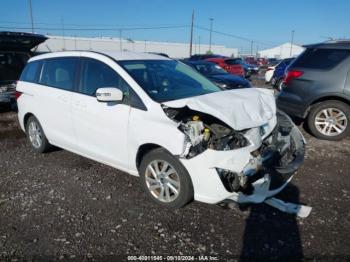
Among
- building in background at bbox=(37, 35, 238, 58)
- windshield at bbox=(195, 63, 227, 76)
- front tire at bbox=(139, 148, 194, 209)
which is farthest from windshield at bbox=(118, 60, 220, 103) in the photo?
building in background at bbox=(37, 35, 238, 58)

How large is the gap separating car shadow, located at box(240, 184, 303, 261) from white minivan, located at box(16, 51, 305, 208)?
29cm

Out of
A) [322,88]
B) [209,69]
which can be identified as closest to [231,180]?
[322,88]

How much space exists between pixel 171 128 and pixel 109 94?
2.89ft

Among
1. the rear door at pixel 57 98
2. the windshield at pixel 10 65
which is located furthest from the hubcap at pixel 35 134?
the windshield at pixel 10 65

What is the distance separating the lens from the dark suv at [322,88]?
580 centimetres

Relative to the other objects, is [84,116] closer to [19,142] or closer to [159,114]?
[159,114]

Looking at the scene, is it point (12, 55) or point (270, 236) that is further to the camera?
point (12, 55)

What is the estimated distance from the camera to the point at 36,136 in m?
5.45

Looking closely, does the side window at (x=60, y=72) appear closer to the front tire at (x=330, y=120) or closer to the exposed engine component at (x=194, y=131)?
Result: the exposed engine component at (x=194, y=131)

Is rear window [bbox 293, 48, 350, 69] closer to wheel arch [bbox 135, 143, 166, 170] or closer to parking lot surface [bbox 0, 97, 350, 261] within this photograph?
parking lot surface [bbox 0, 97, 350, 261]

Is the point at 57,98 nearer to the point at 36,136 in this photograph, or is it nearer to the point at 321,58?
the point at 36,136

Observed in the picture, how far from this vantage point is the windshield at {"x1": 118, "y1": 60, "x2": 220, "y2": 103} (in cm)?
377

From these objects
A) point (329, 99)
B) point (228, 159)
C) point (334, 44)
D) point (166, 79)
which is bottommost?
point (228, 159)

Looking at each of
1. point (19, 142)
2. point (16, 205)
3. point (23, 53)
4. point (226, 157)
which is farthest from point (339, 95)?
point (23, 53)
